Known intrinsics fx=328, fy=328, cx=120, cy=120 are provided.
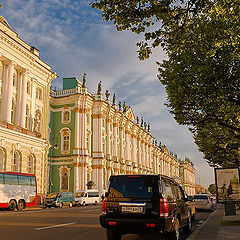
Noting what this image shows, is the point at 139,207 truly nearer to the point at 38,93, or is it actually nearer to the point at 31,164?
the point at 31,164

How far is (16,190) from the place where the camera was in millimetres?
28531

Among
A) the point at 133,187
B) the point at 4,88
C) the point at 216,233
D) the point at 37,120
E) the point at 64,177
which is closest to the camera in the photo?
the point at 133,187

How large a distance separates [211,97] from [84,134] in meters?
37.0

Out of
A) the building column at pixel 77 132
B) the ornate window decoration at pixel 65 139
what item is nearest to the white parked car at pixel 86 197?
the building column at pixel 77 132

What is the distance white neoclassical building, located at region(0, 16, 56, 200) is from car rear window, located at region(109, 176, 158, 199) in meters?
24.5

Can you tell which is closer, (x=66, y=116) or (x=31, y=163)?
(x=31, y=163)

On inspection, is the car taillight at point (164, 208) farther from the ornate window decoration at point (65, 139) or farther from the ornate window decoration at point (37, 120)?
the ornate window decoration at point (65, 139)

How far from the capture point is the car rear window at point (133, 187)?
9.00 meters

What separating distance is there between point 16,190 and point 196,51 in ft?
66.1

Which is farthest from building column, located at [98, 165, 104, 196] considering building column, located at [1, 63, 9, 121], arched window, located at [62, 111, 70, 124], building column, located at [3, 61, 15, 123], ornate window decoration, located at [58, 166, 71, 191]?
building column, located at [1, 63, 9, 121]

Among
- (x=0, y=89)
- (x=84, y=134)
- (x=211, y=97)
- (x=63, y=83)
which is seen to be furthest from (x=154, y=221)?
(x=63, y=83)

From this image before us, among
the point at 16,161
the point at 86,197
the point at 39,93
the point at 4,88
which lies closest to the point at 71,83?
the point at 39,93

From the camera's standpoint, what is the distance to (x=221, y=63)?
1580 cm

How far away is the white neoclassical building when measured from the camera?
33000 mm
